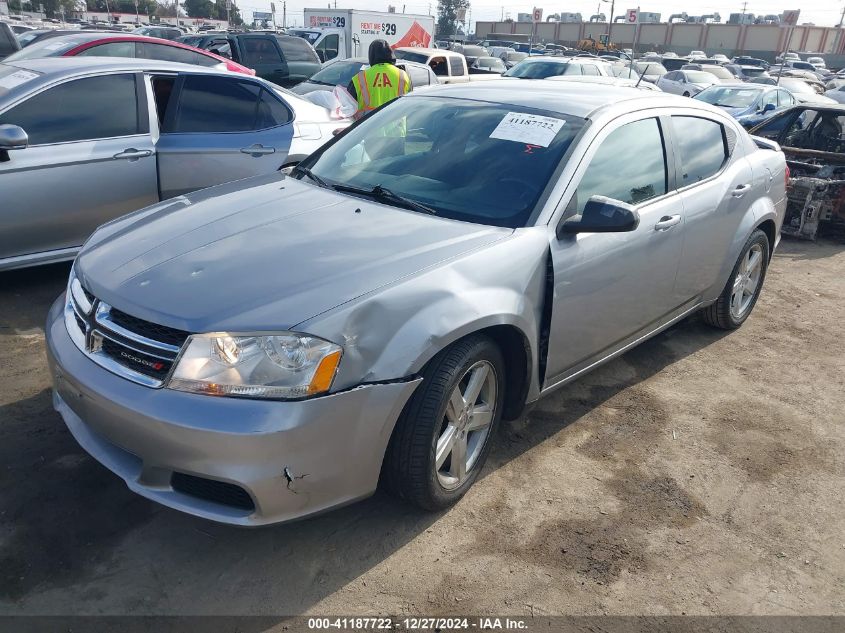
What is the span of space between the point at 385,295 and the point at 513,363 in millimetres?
915

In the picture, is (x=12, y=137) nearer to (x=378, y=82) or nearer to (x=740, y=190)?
(x=378, y=82)

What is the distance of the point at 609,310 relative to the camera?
3682mm

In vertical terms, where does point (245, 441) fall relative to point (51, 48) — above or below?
below

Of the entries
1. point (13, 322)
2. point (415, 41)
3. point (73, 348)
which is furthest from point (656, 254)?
point (415, 41)

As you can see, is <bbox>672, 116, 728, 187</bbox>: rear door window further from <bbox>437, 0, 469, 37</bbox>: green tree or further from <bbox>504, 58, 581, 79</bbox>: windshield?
<bbox>437, 0, 469, 37</bbox>: green tree

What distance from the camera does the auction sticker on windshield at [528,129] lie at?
3543 mm

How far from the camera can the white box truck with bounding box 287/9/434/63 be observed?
21734 mm

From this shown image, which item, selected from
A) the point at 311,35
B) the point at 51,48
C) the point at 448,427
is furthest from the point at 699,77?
the point at 448,427

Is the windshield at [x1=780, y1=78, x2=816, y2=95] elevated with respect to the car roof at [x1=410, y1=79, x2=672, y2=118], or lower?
lower

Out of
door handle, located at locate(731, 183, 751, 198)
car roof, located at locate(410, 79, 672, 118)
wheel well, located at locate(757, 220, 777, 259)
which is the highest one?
car roof, located at locate(410, 79, 672, 118)

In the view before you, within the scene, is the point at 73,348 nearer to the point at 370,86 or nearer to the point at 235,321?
the point at 235,321

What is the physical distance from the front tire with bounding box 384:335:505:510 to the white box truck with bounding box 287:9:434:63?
19.4m

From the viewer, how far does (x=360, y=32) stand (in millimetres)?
22188

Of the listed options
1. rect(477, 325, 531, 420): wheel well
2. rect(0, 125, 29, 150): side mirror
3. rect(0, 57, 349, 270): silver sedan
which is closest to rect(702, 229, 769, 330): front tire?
rect(477, 325, 531, 420): wheel well
